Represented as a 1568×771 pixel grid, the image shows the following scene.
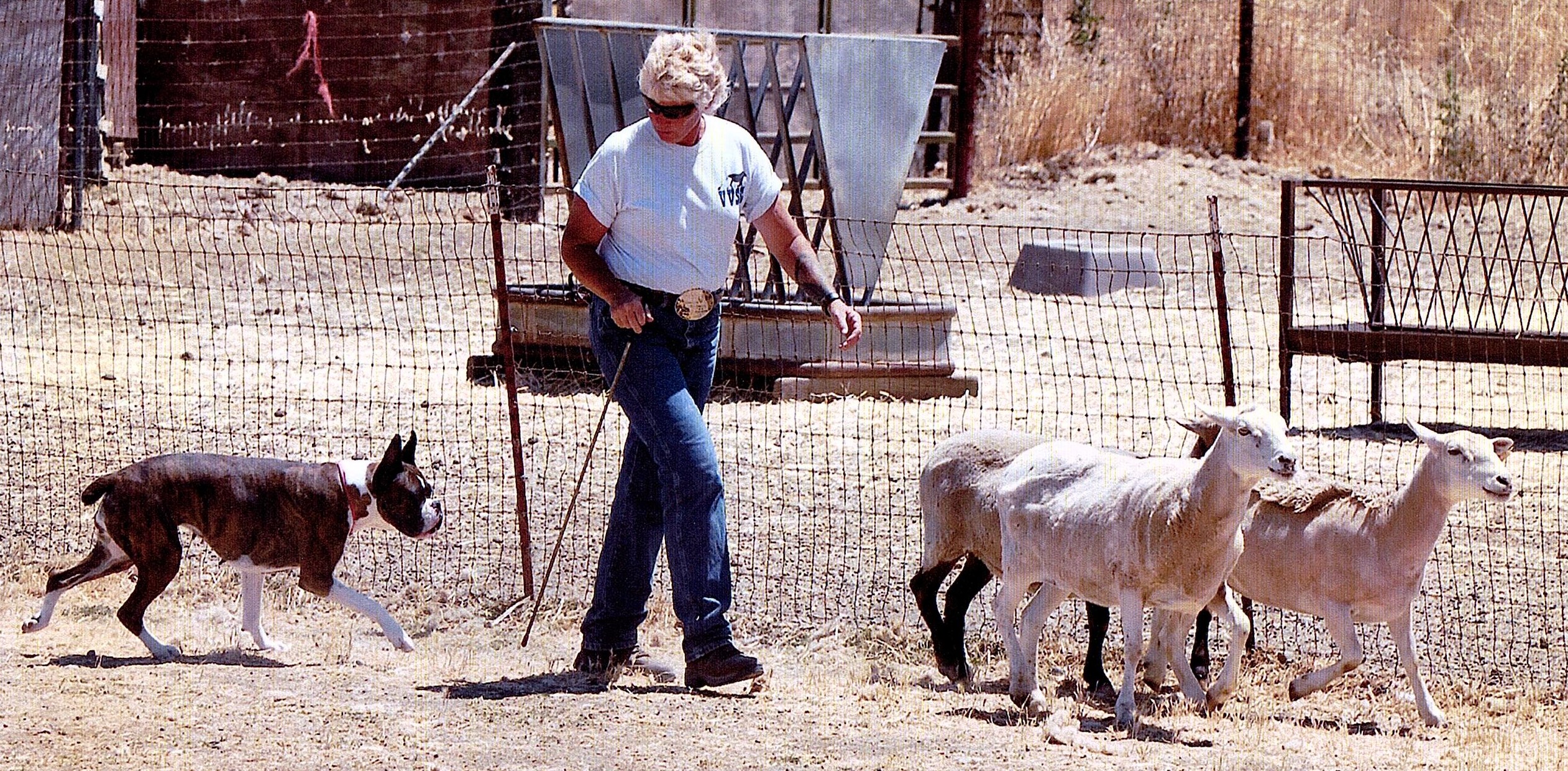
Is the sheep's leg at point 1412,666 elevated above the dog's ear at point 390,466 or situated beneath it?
situated beneath

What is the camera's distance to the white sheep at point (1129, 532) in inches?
221

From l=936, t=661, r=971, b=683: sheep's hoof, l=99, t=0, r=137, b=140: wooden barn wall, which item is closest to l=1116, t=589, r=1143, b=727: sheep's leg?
l=936, t=661, r=971, b=683: sheep's hoof

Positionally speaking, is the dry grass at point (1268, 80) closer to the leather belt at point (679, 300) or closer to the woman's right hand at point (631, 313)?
the leather belt at point (679, 300)

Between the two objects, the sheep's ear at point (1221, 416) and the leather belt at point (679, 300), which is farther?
the leather belt at point (679, 300)

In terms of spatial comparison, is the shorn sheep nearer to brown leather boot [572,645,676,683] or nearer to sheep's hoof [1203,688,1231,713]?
sheep's hoof [1203,688,1231,713]

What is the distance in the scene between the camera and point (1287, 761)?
536 centimetres

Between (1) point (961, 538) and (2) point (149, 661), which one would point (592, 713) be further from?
(2) point (149, 661)

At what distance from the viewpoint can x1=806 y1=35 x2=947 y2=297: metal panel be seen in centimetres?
1143

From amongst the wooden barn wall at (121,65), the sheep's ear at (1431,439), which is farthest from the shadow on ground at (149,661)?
the wooden barn wall at (121,65)

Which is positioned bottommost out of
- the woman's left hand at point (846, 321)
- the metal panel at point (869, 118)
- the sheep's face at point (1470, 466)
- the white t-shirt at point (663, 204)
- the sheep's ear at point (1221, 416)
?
the sheep's face at point (1470, 466)

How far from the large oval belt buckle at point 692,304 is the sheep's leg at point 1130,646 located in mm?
1478

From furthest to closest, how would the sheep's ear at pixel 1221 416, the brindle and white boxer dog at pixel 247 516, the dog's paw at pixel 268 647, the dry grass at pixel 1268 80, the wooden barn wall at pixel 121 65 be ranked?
the dry grass at pixel 1268 80 → the wooden barn wall at pixel 121 65 → the dog's paw at pixel 268 647 → the brindle and white boxer dog at pixel 247 516 → the sheep's ear at pixel 1221 416

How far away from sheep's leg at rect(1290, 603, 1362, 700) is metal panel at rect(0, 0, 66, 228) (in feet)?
39.6

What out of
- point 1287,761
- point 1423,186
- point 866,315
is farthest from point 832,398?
point 1287,761
